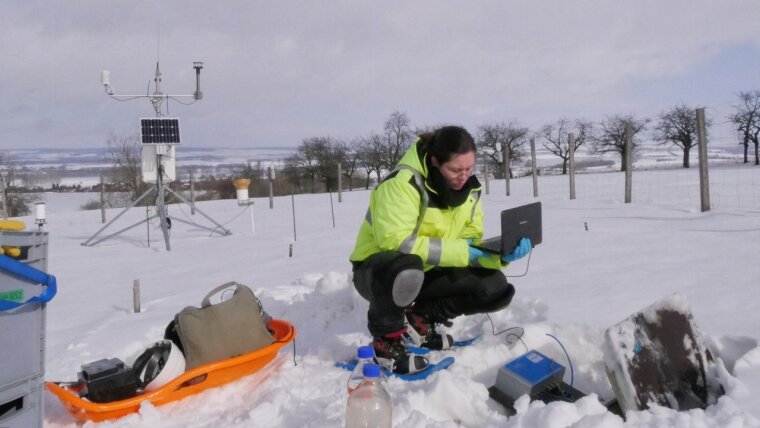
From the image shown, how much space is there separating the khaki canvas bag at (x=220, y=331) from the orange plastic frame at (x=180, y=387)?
0.07 meters

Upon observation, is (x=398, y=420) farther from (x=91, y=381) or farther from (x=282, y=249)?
(x=282, y=249)

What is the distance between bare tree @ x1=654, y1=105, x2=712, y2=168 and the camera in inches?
1587

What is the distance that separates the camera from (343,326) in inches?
142

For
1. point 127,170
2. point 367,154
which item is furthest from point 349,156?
point 127,170

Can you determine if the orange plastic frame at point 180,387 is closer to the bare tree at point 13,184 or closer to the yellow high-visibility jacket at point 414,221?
the yellow high-visibility jacket at point 414,221

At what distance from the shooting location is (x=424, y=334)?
308 centimetres

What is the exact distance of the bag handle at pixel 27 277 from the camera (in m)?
1.64

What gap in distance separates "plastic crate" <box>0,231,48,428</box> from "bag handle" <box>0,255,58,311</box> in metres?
0.02

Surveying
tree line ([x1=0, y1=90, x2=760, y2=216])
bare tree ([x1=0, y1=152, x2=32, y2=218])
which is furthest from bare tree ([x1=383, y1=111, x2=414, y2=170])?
bare tree ([x1=0, y1=152, x2=32, y2=218])

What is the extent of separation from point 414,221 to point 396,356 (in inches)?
27.9

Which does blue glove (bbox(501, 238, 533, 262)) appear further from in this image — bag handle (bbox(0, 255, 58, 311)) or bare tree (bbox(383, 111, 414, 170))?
bare tree (bbox(383, 111, 414, 170))

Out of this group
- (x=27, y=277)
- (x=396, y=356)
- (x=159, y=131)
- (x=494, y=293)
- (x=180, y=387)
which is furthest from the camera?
(x=159, y=131)

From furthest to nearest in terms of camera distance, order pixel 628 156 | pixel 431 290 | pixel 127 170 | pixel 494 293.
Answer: pixel 127 170
pixel 628 156
pixel 431 290
pixel 494 293

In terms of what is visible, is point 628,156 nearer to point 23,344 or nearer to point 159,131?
point 159,131
